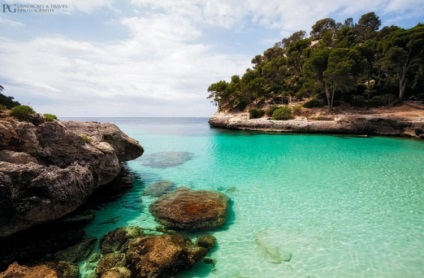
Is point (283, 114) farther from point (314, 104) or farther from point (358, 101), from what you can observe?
point (358, 101)

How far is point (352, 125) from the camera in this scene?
104 feet

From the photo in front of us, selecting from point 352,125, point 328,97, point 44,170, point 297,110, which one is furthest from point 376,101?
point 44,170

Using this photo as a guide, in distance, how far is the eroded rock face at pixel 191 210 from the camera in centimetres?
779

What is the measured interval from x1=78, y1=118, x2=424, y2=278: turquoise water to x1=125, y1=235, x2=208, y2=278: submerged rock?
28cm

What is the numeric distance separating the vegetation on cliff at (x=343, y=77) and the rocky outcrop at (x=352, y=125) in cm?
567

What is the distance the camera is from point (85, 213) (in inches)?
346

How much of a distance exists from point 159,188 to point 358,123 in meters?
31.0

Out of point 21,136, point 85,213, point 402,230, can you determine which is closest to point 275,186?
point 402,230

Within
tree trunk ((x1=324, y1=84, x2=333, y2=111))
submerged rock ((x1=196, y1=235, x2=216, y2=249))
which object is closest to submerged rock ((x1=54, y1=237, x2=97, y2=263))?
submerged rock ((x1=196, y1=235, x2=216, y2=249))

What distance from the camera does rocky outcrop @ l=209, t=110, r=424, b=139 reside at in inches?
1120

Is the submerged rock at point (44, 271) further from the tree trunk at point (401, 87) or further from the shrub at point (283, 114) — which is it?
the tree trunk at point (401, 87)

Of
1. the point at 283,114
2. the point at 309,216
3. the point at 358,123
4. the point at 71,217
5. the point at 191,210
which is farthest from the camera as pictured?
the point at 283,114

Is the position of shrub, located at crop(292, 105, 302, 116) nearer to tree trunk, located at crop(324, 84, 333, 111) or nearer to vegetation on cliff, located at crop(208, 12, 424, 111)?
vegetation on cliff, located at crop(208, 12, 424, 111)

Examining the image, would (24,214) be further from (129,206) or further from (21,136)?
(129,206)
